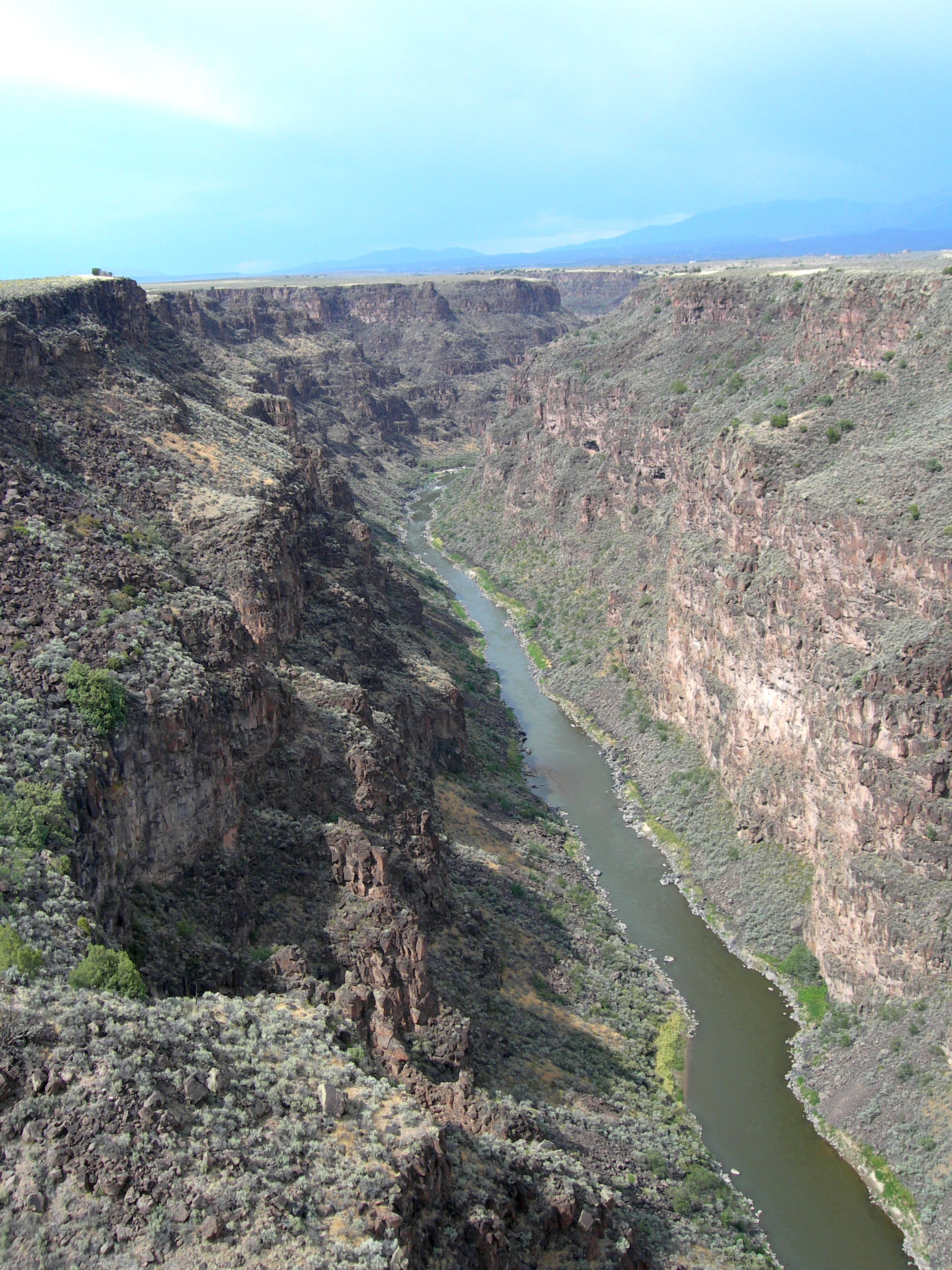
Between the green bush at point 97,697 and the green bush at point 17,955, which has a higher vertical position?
the green bush at point 97,697

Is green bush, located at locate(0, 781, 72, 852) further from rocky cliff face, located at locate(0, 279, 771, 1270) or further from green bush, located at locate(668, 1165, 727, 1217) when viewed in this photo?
green bush, located at locate(668, 1165, 727, 1217)

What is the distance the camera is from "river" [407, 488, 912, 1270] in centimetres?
3866

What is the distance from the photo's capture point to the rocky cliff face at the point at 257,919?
21.7 meters

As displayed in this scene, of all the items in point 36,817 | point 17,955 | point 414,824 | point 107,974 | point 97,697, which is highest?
point 97,697

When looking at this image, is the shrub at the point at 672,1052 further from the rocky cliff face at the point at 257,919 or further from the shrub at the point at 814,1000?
the shrub at the point at 814,1000

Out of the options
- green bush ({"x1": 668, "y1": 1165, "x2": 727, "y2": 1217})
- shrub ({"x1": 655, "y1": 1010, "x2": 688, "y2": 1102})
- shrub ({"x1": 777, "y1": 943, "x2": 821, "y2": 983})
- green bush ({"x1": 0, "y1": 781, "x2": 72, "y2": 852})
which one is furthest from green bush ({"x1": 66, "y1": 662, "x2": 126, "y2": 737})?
shrub ({"x1": 777, "y1": 943, "x2": 821, "y2": 983})

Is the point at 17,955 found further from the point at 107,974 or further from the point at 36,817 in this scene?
the point at 36,817

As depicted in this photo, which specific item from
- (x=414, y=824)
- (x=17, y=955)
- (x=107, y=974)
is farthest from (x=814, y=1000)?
(x=17, y=955)

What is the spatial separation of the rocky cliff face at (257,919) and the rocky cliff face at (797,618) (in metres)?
9.13

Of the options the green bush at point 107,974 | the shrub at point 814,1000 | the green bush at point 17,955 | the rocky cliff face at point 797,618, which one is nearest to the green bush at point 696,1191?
the rocky cliff face at point 797,618

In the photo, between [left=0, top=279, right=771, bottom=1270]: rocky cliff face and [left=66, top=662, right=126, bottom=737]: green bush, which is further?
[left=66, top=662, right=126, bottom=737]: green bush

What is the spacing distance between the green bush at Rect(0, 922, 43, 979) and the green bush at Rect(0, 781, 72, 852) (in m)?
3.40

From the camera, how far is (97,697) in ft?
109

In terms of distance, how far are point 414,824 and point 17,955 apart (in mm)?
23073
